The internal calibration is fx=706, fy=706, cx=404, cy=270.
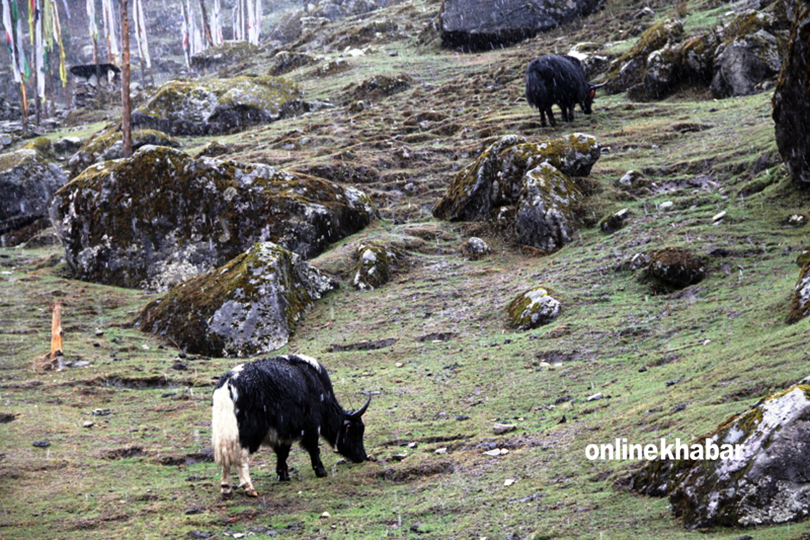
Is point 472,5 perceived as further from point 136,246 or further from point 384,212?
point 136,246

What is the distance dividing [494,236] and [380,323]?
4.26 meters

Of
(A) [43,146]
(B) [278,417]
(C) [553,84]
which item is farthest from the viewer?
(A) [43,146]

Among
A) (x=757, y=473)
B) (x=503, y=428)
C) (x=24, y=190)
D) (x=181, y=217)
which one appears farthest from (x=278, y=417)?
(x=24, y=190)

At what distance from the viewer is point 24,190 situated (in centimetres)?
2423

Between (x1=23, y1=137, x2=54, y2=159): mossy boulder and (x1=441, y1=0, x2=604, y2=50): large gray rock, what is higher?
(x1=441, y1=0, x2=604, y2=50): large gray rock

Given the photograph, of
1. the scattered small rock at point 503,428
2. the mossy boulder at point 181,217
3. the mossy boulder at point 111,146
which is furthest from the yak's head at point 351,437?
the mossy boulder at point 111,146

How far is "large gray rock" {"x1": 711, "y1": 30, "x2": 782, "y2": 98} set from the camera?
1952 centimetres

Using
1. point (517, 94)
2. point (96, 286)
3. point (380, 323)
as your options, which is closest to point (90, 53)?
point (517, 94)

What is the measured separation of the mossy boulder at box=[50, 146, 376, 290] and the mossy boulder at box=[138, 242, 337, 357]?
243 cm

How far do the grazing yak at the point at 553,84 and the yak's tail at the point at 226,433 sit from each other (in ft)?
51.2

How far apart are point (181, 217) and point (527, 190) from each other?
790cm

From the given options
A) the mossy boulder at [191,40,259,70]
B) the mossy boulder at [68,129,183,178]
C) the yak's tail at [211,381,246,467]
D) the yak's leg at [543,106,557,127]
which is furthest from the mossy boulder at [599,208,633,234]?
the mossy boulder at [191,40,259,70]

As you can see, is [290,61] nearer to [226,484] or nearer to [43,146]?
[43,146]

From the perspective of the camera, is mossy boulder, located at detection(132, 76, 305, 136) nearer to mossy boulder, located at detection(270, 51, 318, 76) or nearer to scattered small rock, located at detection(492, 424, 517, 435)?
mossy boulder, located at detection(270, 51, 318, 76)
